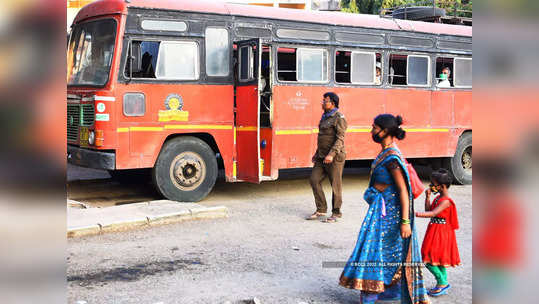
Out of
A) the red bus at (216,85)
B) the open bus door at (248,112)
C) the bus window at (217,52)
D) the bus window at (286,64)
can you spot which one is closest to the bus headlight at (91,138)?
the red bus at (216,85)

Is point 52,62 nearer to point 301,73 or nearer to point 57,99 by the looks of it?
point 57,99

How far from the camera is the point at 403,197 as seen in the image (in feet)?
13.6

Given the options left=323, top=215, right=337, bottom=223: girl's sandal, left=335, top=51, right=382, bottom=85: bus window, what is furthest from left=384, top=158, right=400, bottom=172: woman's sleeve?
left=335, top=51, right=382, bottom=85: bus window

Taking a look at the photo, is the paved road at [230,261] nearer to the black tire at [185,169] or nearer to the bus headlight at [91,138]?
the black tire at [185,169]

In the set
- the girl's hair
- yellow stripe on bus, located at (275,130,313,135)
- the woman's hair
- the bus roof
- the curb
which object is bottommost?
the curb

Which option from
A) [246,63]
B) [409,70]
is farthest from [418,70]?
[246,63]

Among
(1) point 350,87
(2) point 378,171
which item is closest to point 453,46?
(1) point 350,87

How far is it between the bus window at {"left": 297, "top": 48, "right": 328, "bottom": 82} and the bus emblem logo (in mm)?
2274

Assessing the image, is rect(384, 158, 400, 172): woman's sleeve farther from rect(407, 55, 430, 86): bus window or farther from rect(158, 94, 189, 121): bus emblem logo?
rect(407, 55, 430, 86): bus window

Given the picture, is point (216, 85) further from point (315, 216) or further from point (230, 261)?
point (230, 261)

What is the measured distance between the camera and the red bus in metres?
8.41

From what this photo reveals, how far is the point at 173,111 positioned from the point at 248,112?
123cm

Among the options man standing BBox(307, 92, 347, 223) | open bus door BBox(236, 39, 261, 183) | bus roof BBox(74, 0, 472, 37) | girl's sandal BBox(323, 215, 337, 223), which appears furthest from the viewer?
open bus door BBox(236, 39, 261, 183)

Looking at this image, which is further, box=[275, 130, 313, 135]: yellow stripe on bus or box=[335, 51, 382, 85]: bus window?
box=[335, 51, 382, 85]: bus window
